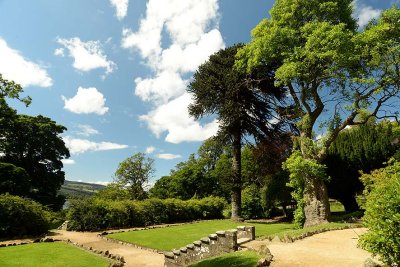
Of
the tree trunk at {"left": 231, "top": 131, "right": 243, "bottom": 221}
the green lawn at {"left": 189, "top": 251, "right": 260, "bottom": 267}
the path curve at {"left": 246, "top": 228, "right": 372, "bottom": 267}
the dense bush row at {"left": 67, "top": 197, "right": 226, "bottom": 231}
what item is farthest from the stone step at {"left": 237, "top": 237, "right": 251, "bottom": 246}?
the tree trunk at {"left": 231, "top": 131, "right": 243, "bottom": 221}

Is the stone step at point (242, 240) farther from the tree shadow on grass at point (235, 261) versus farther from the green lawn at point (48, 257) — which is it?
the green lawn at point (48, 257)

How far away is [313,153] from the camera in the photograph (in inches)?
819

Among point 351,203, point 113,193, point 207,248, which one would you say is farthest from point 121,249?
point 113,193

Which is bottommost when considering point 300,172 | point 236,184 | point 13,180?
point 236,184

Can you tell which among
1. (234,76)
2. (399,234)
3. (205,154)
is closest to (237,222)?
(234,76)

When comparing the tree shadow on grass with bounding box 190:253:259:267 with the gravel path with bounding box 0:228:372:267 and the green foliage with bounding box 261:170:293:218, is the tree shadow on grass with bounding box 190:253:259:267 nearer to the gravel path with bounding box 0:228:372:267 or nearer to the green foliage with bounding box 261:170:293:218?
the gravel path with bounding box 0:228:372:267

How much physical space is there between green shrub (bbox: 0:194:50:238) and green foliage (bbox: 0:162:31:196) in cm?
1043

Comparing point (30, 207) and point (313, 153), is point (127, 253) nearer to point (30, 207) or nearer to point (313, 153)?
point (30, 207)

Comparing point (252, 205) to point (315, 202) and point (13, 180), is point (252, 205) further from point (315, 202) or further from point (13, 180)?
point (13, 180)

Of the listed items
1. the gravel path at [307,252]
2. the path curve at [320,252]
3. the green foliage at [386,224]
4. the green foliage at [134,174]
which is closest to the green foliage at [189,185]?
the green foliage at [134,174]

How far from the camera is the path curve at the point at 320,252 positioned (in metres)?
9.36

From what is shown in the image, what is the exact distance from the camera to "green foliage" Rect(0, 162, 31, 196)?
29781 mm

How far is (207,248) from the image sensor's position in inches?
518

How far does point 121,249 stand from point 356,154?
19.6 metres
